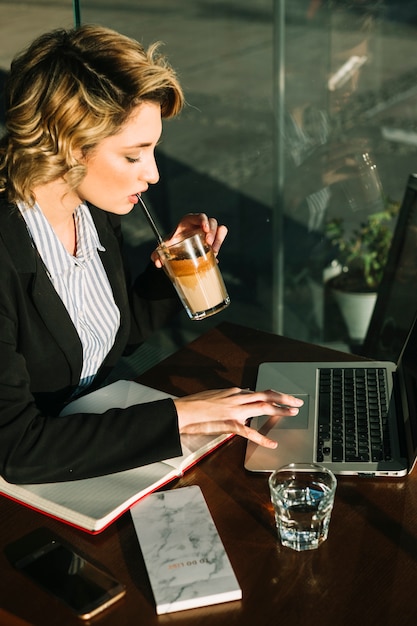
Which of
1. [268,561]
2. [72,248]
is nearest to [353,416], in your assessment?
[268,561]

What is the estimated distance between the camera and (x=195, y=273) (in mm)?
1836

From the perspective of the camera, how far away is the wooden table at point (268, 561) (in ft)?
3.76

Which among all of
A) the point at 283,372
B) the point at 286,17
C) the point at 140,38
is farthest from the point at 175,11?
the point at 283,372

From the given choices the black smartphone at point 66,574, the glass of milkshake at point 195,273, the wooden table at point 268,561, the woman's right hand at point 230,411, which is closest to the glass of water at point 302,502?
the wooden table at point 268,561

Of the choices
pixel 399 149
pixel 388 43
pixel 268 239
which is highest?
pixel 388 43

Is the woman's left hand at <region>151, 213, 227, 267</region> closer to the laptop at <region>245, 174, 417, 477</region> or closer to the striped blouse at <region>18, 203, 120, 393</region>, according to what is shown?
the striped blouse at <region>18, 203, 120, 393</region>

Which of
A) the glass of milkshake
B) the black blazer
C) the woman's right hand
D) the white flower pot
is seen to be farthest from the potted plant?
the woman's right hand

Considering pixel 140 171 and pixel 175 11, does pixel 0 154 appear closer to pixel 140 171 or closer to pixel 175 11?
pixel 140 171

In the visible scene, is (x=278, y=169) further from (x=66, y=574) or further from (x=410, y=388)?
(x=66, y=574)

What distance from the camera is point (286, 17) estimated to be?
289 centimetres

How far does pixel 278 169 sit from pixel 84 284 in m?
1.37

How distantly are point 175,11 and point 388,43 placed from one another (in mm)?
709

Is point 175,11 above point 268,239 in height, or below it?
above

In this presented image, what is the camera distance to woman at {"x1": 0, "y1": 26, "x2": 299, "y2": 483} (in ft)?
4.81
